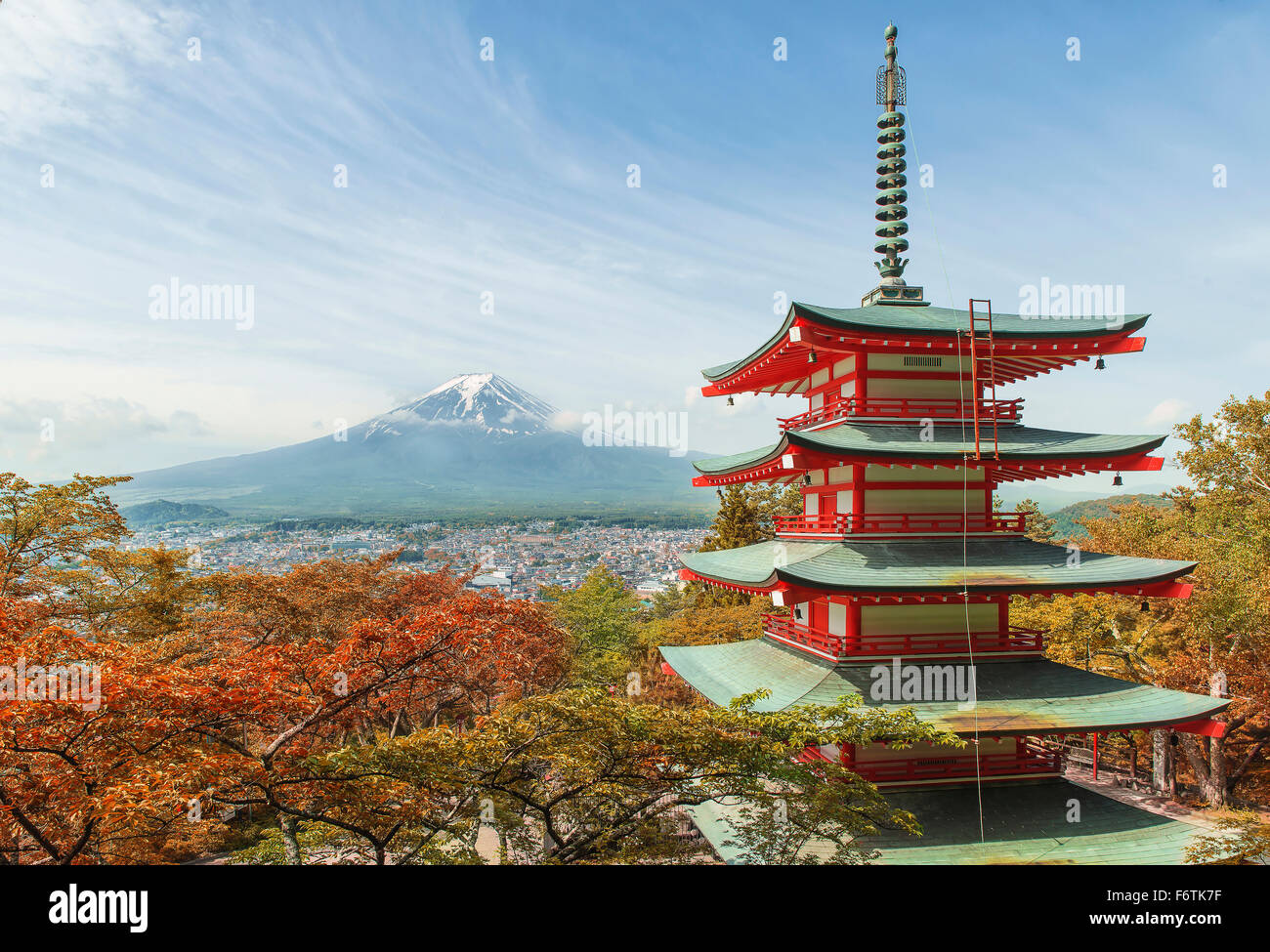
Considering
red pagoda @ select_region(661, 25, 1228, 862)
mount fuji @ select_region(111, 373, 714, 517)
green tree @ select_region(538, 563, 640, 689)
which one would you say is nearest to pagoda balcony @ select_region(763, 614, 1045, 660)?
red pagoda @ select_region(661, 25, 1228, 862)

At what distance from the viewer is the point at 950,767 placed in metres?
8.48

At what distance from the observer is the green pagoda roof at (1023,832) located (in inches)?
279

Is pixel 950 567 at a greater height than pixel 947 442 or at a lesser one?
lesser

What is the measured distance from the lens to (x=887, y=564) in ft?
28.2

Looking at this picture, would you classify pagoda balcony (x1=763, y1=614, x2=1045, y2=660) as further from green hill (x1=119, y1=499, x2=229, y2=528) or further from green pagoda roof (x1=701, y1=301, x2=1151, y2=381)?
green hill (x1=119, y1=499, x2=229, y2=528)

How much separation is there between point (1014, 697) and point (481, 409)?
16820 centimetres

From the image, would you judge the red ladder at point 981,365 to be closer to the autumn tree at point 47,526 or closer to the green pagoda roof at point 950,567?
the green pagoda roof at point 950,567

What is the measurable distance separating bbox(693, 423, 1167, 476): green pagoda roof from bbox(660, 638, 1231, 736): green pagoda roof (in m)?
2.93

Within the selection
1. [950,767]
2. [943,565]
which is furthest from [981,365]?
[950,767]

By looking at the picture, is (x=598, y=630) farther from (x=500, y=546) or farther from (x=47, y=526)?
(x=500, y=546)

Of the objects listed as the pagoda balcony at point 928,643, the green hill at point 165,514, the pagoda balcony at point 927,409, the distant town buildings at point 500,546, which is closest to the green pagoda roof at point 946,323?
the pagoda balcony at point 927,409

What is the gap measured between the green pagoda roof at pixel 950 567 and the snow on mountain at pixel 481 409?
157463 millimetres
